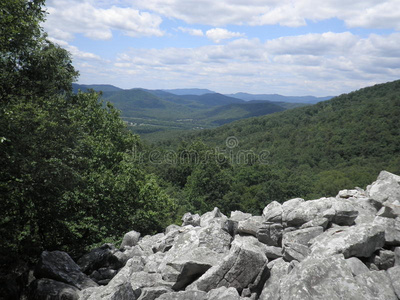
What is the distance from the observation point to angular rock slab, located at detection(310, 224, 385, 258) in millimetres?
9008

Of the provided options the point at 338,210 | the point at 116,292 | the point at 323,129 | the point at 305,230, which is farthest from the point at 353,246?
the point at 323,129

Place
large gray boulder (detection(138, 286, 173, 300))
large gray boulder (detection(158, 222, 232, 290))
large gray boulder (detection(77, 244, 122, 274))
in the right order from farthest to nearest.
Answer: large gray boulder (detection(77, 244, 122, 274)) → large gray boulder (detection(158, 222, 232, 290)) → large gray boulder (detection(138, 286, 173, 300))

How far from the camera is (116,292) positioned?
8617mm

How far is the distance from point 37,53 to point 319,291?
1691cm

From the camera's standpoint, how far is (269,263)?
404 inches

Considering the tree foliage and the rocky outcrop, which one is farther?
the tree foliage

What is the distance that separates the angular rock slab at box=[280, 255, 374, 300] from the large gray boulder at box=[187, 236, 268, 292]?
142 cm

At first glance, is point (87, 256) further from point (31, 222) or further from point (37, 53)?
point (37, 53)

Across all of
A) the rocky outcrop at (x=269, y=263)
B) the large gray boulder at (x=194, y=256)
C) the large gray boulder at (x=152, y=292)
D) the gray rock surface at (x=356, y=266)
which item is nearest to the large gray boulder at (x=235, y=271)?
the rocky outcrop at (x=269, y=263)

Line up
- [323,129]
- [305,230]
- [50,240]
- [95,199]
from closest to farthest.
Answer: [305,230] < [50,240] < [95,199] < [323,129]

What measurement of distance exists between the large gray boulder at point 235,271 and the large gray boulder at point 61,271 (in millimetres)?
4334

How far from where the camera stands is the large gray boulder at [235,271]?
30.3 ft

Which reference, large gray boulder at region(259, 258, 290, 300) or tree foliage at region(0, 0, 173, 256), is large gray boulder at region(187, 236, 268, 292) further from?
tree foliage at region(0, 0, 173, 256)

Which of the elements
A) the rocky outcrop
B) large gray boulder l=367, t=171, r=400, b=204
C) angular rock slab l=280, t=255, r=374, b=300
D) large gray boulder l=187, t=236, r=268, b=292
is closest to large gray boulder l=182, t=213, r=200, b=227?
the rocky outcrop
